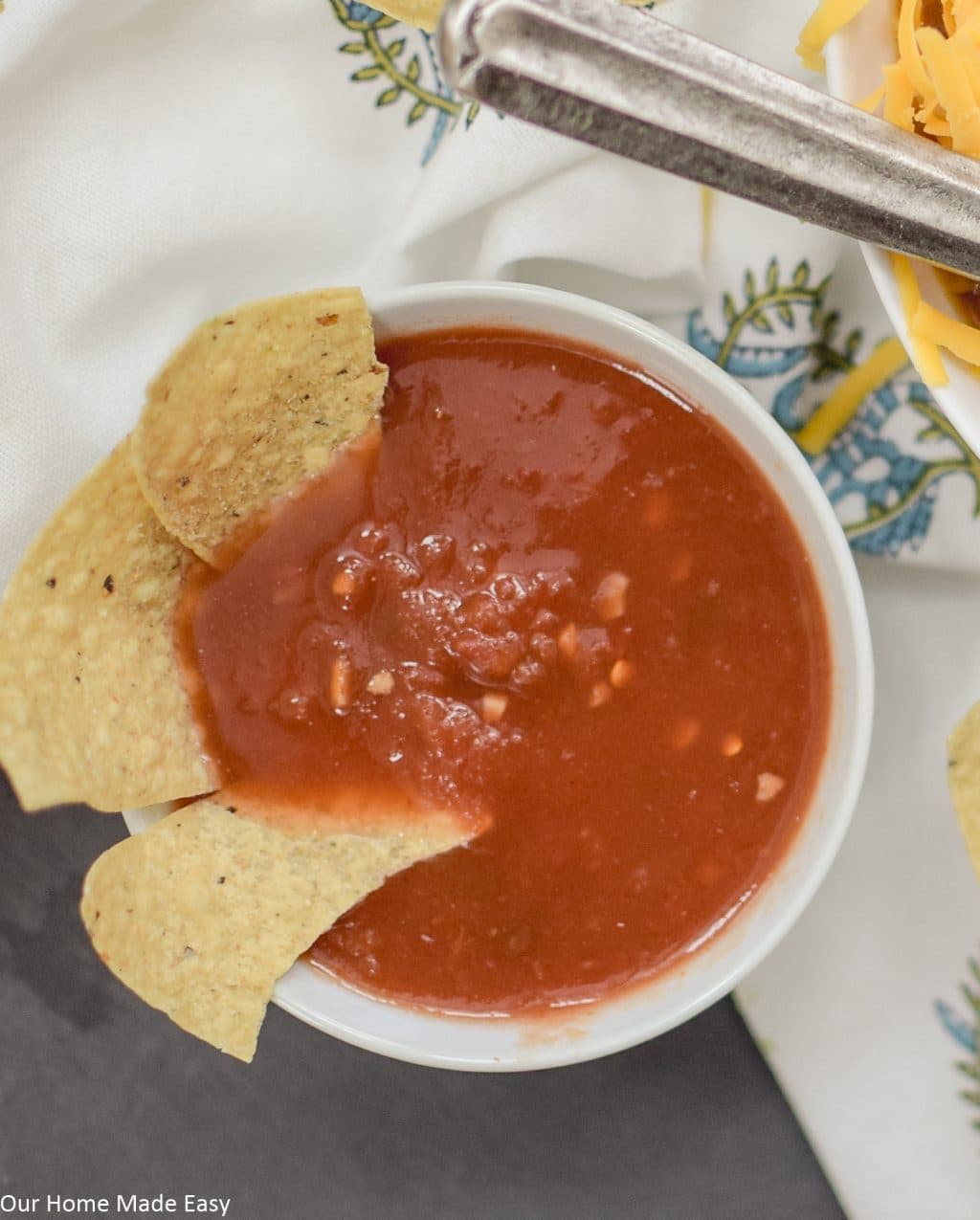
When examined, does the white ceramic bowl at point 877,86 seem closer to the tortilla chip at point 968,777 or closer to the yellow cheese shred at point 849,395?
the yellow cheese shred at point 849,395

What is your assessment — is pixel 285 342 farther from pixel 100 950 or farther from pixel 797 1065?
pixel 797 1065

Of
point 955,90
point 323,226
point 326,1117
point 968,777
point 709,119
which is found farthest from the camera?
point 326,1117

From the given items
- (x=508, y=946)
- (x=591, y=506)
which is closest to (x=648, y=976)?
(x=508, y=946)

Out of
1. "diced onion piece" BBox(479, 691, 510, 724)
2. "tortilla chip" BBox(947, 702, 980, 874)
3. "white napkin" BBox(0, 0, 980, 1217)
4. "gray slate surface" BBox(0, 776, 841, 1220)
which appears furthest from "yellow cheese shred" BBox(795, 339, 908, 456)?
"gray slate surface" BBox(0, 776, 841, 1220)

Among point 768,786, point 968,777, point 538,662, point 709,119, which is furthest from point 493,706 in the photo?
point 709,119

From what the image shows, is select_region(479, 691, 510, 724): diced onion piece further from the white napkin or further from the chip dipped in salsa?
the white napkin

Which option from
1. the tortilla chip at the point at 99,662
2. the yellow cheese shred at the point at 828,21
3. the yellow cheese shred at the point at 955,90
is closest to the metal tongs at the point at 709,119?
the yellow cheese shred at the point at 955,90

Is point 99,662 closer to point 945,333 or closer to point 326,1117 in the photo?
point 326,1117
